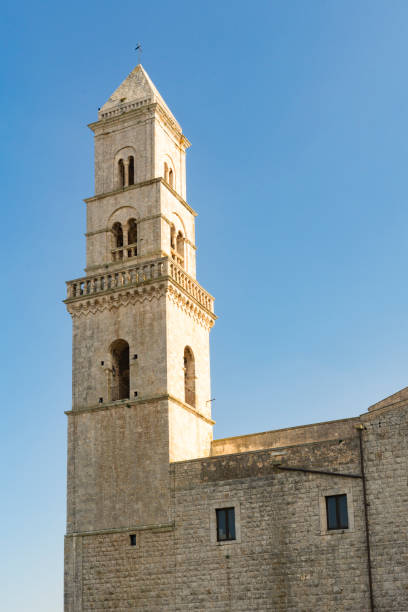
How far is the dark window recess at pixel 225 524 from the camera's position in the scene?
95.9 feet

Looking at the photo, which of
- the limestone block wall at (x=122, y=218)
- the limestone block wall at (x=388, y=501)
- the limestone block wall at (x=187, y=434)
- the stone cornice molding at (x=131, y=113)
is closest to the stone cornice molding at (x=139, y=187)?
the limestone block wall at (x=122, y=218)

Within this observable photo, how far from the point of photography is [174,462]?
1219 inches

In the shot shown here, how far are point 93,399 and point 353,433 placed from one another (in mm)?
10317

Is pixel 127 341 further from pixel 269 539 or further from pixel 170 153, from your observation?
pixel 170 153

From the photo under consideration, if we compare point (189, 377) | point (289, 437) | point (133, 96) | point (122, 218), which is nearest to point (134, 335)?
point (189, 377)

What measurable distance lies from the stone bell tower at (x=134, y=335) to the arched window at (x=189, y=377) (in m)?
0.04

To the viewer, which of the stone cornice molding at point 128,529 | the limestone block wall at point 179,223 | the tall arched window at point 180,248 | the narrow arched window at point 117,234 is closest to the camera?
the stone cornice molding at point 128,529

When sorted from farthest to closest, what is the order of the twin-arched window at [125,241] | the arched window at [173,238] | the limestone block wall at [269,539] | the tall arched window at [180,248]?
the tall arched window at [180,248] < the arched window at [173,238] < the twin-arched window at [125,241] < the limestone block wall at [269,539]

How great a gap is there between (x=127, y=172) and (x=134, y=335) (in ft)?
26.9

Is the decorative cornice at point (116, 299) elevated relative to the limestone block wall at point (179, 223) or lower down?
lower down

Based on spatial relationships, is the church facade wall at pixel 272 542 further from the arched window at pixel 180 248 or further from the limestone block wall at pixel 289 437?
the arched window at pixel 180 248

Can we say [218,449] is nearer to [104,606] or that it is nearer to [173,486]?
[173,486]

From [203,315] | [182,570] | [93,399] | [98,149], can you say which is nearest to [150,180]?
[98,149]

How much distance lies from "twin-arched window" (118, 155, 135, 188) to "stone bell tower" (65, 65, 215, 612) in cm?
6
